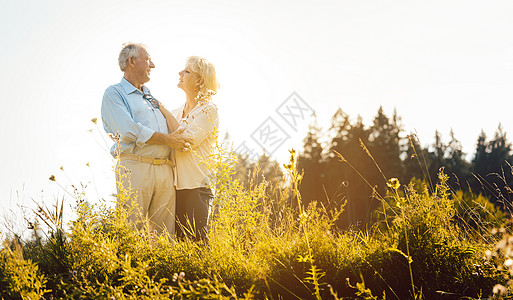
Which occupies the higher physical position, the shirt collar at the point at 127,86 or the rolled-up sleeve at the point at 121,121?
the shirt collar at the point at 127,86

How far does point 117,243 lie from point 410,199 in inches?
82.1

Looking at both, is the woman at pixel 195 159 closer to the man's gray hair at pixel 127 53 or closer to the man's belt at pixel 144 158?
the man's belt at pixel 144 158

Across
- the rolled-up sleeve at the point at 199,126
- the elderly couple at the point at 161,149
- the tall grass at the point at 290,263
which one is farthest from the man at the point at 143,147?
the tall grass at the point at 290,263

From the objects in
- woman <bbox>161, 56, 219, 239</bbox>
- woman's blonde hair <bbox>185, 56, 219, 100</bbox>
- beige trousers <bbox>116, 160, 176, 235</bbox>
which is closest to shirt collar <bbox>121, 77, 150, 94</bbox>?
woman <bbox>161, 56, 219, 239</bbox>

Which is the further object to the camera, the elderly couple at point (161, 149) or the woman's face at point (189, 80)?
the woman's face at point (189, 80)

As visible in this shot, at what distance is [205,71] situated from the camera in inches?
179

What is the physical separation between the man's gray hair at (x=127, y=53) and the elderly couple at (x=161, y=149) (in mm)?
11

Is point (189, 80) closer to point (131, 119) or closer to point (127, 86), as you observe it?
point (127, 86)

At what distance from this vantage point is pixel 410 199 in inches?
120

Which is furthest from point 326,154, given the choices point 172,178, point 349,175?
point 172,178

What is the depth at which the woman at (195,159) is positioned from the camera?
4125 mm

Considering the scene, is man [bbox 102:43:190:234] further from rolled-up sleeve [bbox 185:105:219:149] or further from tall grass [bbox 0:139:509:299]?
tall grass [bbox 0:139:509:299]

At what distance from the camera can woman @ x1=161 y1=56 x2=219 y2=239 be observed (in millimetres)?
4125

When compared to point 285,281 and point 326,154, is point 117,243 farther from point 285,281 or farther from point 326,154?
point 326,154
